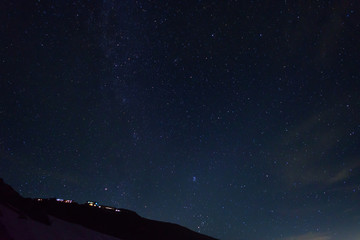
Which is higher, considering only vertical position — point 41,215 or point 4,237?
point 41,215

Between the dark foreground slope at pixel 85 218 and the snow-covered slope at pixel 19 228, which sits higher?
the dark foreground slope at pixel 85 218

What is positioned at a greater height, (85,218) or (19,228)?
(85,218)

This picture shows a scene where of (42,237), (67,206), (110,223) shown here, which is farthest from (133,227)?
(42,237)

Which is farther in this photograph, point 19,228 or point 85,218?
point 85,218

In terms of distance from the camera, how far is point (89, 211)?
25.8 m

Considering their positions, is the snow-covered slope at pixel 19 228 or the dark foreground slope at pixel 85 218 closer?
the snow-covered slope at pixel 19 228

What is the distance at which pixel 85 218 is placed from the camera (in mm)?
22047

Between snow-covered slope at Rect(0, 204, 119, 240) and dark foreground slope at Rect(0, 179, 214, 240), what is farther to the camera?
dark foreground slope at Rect(0, 179, 214, 240)

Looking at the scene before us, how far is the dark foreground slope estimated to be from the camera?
32.0 ft

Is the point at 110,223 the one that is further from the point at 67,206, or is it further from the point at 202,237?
the point at 202,237

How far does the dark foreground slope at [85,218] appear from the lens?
32.0 ft

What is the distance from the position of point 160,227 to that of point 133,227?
700 cm

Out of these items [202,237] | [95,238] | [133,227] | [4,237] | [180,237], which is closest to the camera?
[4,237]

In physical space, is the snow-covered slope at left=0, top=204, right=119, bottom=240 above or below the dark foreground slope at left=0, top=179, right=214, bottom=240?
below
